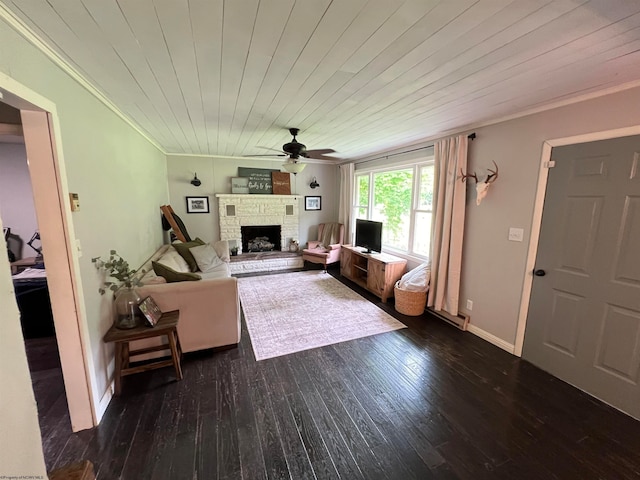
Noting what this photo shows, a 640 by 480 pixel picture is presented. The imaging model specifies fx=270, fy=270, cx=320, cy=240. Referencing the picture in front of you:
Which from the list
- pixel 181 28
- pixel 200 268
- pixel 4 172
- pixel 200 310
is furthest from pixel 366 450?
pixel 4 172

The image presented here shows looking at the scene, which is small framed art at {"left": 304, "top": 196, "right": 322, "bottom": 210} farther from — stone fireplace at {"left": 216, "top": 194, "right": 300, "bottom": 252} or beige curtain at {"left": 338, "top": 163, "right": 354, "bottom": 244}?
beige curtain at {"left": 338, "top": 163, "right": 354, "bottom": 244}

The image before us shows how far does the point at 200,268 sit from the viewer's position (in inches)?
167

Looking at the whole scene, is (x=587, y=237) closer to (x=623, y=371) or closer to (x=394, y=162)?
(x=623, y=371)

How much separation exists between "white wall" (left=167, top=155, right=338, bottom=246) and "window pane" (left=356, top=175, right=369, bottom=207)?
855 millimetres

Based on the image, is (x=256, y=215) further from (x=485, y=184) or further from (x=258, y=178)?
(x=485, y=184)

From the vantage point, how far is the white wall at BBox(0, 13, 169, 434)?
4.83 feet

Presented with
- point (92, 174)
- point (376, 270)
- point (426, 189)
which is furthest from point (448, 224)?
point (92, 174)

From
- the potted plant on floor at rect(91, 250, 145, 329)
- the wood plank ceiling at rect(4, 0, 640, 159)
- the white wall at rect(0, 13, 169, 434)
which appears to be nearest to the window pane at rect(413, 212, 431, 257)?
the wood plank ceiling at rect(4, 0, 640, 159)

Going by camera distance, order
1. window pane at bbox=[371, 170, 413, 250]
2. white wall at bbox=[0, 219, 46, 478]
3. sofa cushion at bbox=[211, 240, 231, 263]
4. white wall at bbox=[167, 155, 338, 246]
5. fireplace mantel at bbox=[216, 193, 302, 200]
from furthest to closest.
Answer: fireplace mantel at bbox=[216, 193, 302, 200]
white wall at bbox=[167, 155, 338, 246]
sofa cushion at bbox=[211, 240, 231, 263]
window pane at bbox=[371, 170, 413, 250]
white wall at bbox=[0, 219, 46, 478]

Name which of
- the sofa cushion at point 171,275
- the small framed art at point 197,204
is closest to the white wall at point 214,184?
the small framed art at point 197,204

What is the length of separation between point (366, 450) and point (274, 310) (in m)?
2.24

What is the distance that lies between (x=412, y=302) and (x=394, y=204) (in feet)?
6.13

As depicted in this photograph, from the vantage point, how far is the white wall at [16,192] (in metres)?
4.05

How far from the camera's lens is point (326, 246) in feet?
20.2
